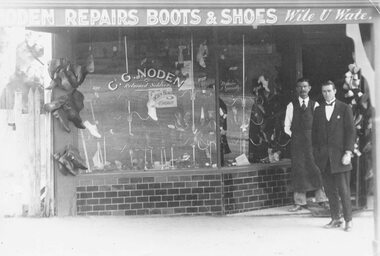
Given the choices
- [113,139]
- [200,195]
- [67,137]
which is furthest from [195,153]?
[67,137]

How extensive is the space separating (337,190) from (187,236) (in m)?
2.05

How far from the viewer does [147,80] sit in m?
8.33

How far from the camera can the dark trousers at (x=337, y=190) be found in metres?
7.38

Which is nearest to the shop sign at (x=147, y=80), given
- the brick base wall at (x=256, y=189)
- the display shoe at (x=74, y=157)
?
the display shoe at (x=74, y=157)

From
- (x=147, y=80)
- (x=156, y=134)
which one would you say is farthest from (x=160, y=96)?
(x=156, y=134)

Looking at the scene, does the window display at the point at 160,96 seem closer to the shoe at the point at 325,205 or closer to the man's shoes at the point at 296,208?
the man's shoes at the point at 296,208

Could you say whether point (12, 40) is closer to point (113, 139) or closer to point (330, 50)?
point (113, 139)

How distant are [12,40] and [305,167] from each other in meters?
4.53

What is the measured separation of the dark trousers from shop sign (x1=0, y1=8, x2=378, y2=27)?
216 cm

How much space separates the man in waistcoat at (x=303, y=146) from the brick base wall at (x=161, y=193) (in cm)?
86

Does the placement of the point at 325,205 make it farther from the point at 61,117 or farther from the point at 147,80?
the point at 61,117

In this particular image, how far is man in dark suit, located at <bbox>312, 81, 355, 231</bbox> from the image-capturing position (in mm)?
7363

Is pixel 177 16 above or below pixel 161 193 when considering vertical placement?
above

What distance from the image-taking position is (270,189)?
8734 mm
